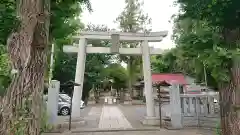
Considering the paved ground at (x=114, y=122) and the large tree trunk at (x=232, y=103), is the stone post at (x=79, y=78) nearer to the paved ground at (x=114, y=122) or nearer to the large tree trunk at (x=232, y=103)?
the paved ground at (x=114, y=122)

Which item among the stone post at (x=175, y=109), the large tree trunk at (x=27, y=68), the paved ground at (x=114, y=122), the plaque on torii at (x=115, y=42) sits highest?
the plaque on torii at (x=115, y=42)

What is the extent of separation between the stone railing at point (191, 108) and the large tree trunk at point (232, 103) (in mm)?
3904

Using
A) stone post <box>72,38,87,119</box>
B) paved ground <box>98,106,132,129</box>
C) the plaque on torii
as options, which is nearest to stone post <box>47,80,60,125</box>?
stone post <box>72,38,87,119</box>

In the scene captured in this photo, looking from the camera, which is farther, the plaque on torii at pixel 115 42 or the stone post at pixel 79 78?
the plaque on torii at pixel 115 42

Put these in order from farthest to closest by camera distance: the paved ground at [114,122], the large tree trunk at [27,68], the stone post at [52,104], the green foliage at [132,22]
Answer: the green foliage at [132,22]
the paved ground at [114,122]
the stone post at [52,104]
the large tree trunk at [27,68]

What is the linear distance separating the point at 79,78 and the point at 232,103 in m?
6.57

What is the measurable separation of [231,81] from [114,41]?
604 cm

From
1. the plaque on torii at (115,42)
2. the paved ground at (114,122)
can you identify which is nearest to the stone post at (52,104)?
the paved ground at (114,122)

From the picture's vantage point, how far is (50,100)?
324 inches

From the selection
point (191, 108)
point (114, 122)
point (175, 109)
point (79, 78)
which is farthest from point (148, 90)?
point (79, 78)

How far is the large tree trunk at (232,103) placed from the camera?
4.06 metres

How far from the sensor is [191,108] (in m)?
8.43

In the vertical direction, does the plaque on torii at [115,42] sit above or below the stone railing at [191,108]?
above

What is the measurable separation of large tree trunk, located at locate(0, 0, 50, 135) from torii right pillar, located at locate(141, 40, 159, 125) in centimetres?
671
